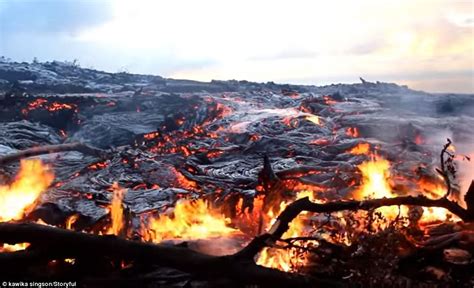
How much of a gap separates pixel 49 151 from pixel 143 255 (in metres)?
6.25

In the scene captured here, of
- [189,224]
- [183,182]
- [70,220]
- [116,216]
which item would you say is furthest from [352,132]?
[70,220]

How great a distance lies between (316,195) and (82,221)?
480 cm

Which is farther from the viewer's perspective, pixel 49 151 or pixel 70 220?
pixel 49 151

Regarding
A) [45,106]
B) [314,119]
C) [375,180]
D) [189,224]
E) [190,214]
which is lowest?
[189,224]

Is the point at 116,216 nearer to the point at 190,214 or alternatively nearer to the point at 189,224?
the point at 189,224

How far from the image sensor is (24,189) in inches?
362

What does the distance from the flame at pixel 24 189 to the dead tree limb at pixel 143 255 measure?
2810mm

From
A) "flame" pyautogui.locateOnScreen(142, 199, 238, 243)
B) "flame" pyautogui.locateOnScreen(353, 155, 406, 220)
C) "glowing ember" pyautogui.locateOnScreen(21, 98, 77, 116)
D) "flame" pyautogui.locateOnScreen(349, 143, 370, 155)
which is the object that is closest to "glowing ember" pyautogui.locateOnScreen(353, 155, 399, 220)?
"flame" pyautogui.locateOnScreen(353, 155, 406, 220)

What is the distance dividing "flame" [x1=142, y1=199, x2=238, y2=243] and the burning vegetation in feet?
0.11

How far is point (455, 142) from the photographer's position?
45.9ft

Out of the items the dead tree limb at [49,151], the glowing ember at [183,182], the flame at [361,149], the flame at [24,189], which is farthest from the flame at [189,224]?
the flame at [361,149]

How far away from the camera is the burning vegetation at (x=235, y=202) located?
537cm

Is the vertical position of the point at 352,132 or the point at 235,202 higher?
the point at 352,132

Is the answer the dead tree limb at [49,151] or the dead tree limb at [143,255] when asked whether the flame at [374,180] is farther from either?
the dead tree limb at [49,151]
